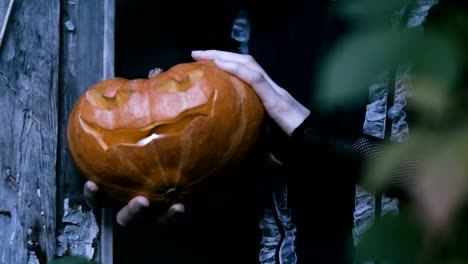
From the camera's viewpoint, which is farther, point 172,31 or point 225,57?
point 172,31

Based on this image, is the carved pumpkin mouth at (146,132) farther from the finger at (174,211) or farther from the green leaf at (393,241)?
the green leaf at (393,241)

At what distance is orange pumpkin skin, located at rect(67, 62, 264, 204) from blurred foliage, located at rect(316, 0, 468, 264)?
1.04 meters

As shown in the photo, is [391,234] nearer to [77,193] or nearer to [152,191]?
[152,191]

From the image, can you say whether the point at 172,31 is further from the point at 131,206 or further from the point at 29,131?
the point at 131,206

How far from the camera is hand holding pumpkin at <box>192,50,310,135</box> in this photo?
1700 mm

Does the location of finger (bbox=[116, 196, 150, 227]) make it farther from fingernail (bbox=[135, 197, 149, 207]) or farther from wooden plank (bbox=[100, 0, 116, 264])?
wooden plank (bbox=[100, 0, 116, 264])

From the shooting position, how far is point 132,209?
1662mm

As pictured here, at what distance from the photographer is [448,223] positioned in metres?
0.49

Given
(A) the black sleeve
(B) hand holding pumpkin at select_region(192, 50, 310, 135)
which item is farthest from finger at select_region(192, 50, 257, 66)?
(A) the black sleeve

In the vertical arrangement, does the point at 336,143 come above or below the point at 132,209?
above

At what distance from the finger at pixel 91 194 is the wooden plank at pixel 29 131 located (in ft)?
0.34

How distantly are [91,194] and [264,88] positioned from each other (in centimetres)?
46

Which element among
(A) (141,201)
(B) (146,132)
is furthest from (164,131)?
(A) (141,201)

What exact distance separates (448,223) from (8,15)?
145 centimetres
